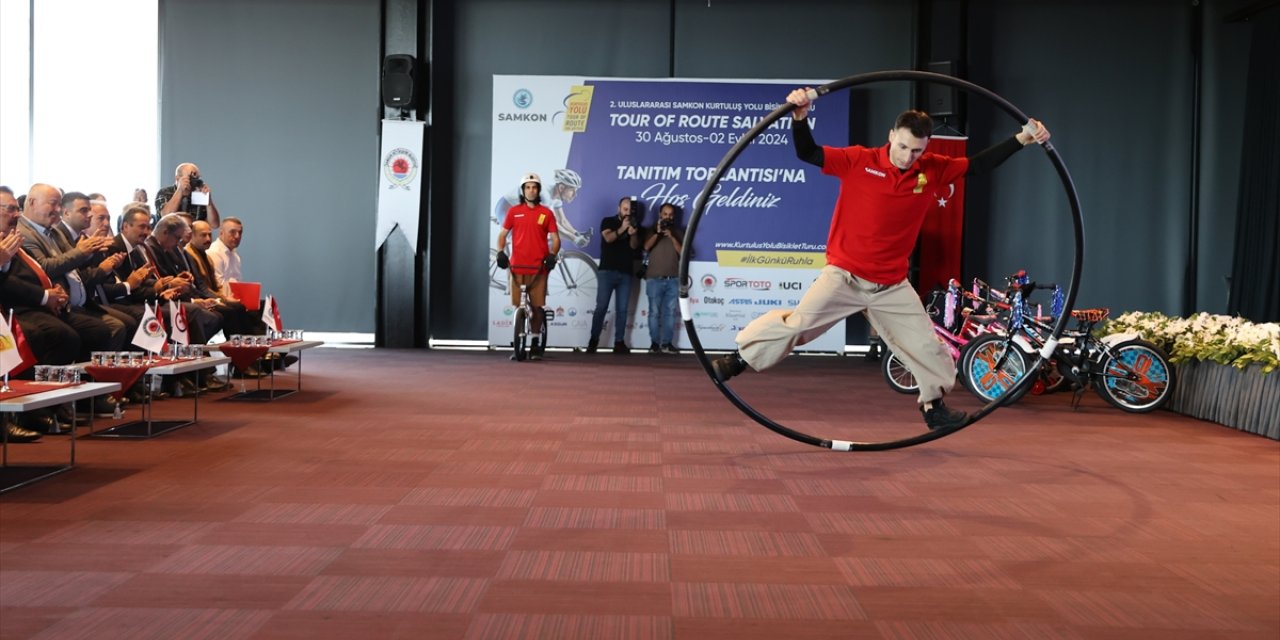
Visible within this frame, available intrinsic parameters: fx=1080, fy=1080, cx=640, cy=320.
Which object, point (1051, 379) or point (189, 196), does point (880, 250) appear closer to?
point (1051, 379)

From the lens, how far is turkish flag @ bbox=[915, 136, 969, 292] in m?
11.9

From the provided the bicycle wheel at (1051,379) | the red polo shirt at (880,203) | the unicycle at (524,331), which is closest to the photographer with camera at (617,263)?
the unicycle at (524,331)

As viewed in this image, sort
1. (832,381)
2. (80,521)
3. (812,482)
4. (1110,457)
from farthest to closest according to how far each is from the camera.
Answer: (832,381) < (1110,457) < (812,482) < (80,521)

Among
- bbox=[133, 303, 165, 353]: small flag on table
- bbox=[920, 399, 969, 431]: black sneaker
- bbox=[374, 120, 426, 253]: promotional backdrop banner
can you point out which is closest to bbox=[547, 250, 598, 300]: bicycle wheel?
bbox=[374, 120, 426, 253]: promotional backdrop banner

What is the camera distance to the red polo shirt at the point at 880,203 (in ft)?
15.4

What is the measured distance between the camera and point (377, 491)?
4297 mm

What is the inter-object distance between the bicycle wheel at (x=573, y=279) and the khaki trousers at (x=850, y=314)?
7.45m

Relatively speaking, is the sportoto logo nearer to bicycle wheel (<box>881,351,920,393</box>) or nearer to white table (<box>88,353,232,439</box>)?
bicycle wheel (<box>881,351,920,393</box>)

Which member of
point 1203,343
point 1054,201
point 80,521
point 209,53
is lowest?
point 80,521

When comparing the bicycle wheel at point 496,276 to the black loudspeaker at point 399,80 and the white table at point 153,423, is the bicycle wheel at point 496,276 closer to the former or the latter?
the black loudspeaker at point 399,80

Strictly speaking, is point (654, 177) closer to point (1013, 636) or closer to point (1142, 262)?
point (1142, 262)

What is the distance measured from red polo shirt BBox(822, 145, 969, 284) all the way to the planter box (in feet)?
10.1

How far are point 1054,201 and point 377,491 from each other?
35.2 feet

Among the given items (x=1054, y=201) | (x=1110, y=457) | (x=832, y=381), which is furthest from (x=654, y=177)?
(x=1110, y=457)
